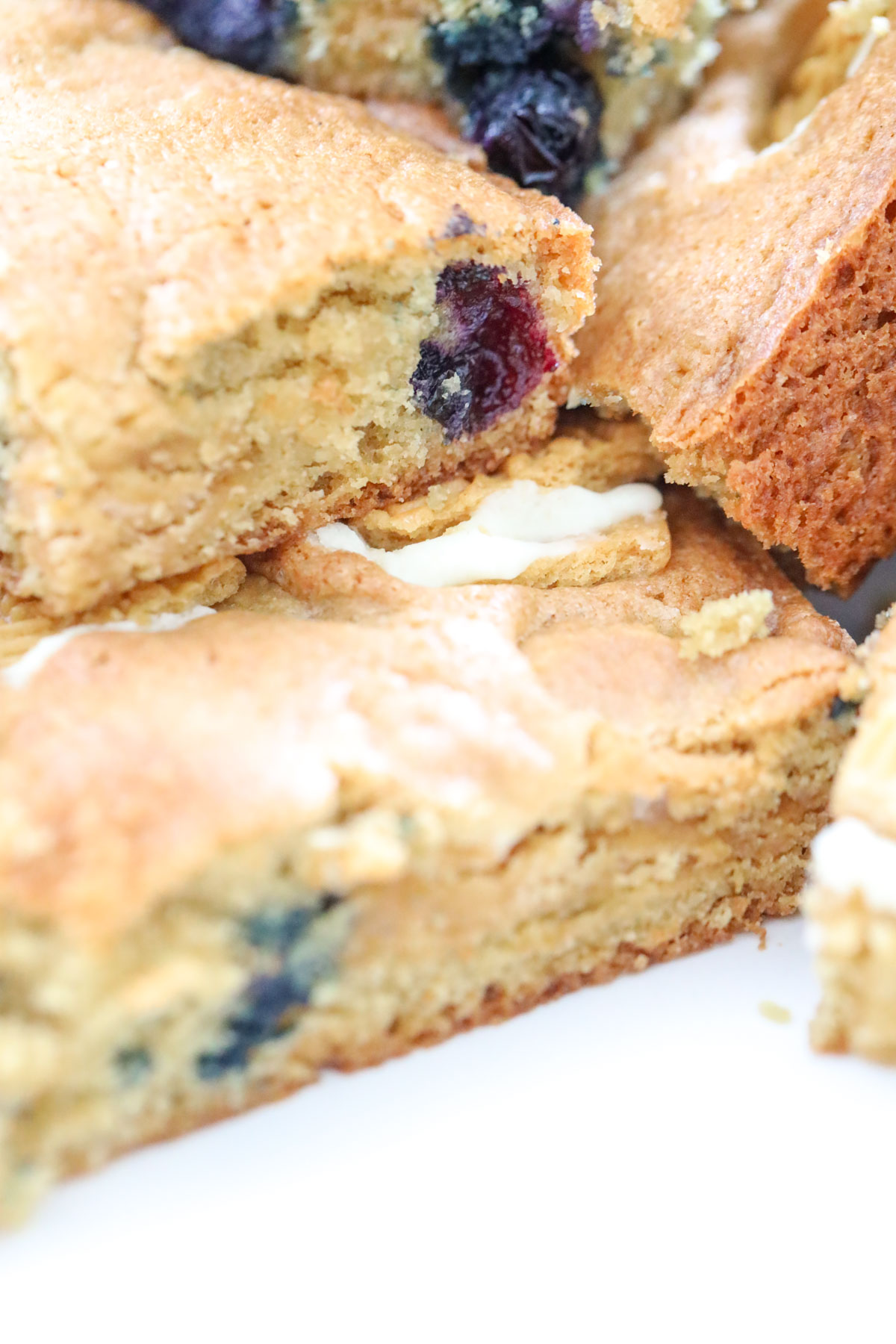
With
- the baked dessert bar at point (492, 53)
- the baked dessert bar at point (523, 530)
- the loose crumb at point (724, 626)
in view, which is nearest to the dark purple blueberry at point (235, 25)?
the baked dessert bar at point (492, 53)

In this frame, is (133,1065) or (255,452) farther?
(255,452)

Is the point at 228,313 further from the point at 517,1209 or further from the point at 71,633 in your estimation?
the point at 517,1209

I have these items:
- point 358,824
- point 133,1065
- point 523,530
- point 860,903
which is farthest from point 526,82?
point 133,1065

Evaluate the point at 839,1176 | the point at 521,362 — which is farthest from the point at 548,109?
the point at 839,1176

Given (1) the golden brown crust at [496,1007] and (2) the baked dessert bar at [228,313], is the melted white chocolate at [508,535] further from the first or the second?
(1) the golden brown crust at [496,1007]

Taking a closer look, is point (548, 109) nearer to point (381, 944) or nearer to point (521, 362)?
point (521, 362)
